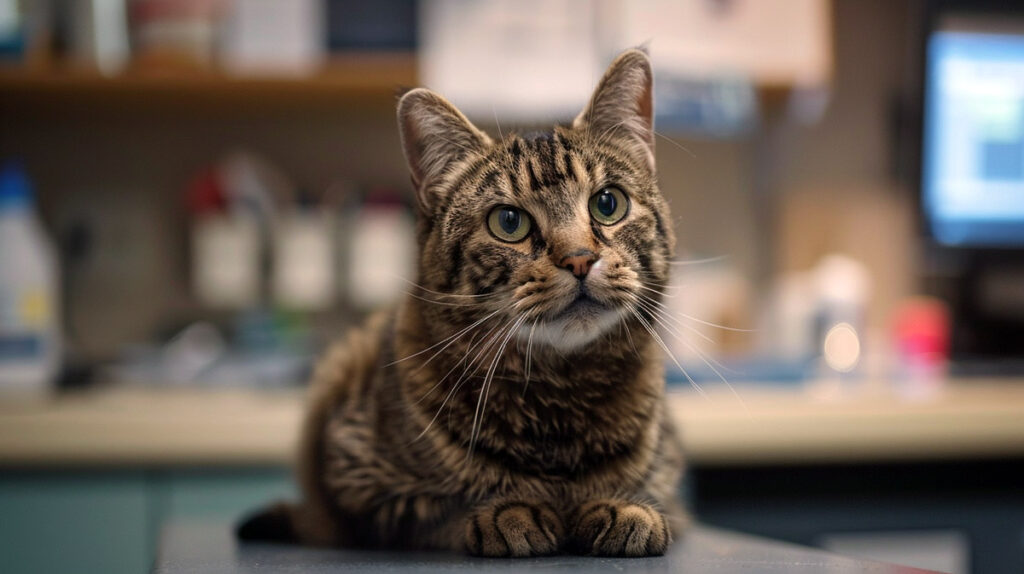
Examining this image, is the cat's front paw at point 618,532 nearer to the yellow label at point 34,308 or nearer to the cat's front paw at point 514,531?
the cat's front paw at point 514,531

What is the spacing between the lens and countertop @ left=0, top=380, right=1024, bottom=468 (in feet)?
3.78

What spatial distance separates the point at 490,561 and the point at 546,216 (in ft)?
0.72

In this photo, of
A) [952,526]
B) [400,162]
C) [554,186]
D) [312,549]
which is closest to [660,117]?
[400,162]

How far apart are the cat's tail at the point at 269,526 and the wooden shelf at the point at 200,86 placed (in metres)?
0.92

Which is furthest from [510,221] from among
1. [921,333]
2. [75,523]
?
[921,333]

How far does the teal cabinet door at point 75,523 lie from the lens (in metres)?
1.16

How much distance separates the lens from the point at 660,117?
1616mm

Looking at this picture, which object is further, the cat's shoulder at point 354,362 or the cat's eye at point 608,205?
the cat's shoulder at point 354,362

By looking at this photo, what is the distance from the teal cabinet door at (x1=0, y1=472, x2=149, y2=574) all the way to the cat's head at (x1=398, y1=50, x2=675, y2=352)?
78 cm

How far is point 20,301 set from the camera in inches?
53.8

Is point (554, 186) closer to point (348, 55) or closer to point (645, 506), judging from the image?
point (645, 506)

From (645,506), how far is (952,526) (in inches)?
38.1

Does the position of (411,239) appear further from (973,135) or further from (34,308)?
(973,135)

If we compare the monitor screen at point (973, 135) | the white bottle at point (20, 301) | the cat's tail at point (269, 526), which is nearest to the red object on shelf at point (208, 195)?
the white bottle at point (20, 301)
